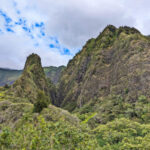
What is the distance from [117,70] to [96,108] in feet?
75.2

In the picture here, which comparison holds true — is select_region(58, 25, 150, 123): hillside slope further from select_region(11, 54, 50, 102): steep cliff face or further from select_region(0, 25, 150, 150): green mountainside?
select_region(11, 54, 50, 102): steep cliff face

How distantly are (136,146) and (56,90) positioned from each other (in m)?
122

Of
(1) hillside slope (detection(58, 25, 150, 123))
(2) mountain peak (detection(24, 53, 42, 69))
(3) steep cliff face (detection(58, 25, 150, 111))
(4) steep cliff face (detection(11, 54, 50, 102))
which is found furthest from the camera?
(2) mountain peak (detection(24, 53, 42, 69))

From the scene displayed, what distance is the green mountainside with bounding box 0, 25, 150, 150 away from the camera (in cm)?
1508

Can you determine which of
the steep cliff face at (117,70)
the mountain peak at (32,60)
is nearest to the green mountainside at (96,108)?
the steep cliff face at (117,70)

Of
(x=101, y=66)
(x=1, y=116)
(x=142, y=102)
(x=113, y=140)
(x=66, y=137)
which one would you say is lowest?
(x=113, y=140)

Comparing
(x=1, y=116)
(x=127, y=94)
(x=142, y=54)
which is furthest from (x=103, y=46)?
(x=1, y=116)

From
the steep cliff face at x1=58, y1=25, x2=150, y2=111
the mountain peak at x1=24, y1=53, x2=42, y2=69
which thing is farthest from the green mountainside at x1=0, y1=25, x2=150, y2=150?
the mountain peak at x1=24, y1=53, x2=42, y2=69

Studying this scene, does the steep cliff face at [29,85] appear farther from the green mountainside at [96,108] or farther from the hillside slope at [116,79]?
the hillside slope at [116,79]

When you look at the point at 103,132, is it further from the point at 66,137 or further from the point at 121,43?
the point at 121,43

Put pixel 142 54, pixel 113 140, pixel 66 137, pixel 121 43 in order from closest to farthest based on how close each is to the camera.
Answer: pixel 66 137, pixel 113 140, pixel 142 54, pixel 121 43

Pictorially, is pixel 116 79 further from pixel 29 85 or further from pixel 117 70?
pixel 29 85

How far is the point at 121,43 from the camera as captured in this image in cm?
8388

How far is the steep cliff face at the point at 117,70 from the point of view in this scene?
206 ft
